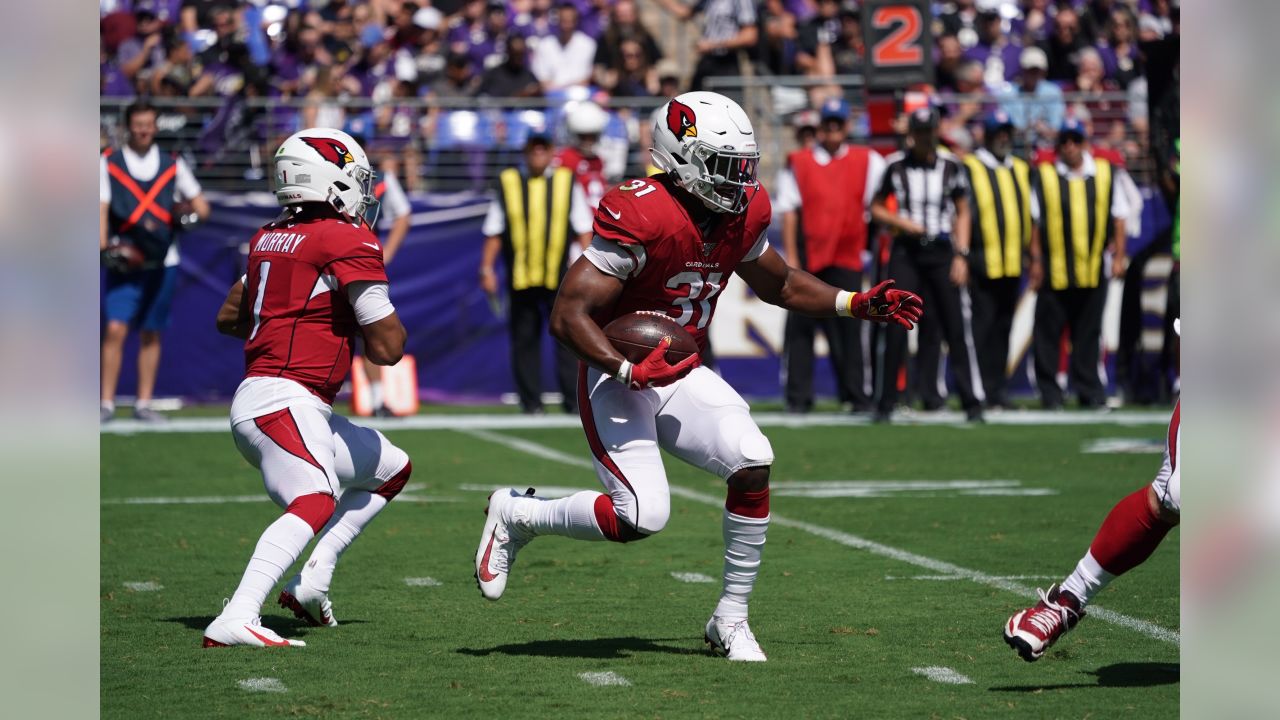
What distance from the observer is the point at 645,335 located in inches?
218

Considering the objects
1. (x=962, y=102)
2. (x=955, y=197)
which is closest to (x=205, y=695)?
(x=955, y=197)

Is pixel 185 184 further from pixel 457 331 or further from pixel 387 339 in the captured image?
pixel 387 339

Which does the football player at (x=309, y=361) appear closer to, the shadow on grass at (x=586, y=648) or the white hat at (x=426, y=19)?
the shadow on grass at (x=586, y=648)

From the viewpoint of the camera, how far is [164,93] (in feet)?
58.2

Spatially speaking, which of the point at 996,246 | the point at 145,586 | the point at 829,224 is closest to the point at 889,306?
the point at 145,586

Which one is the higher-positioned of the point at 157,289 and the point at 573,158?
the point at 573,158

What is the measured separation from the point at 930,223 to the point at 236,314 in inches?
322

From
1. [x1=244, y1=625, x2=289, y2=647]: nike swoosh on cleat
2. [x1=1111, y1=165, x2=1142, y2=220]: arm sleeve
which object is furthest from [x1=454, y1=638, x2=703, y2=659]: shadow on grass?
[x1=1111, y1=165, x2=1142, y2=220]: arm sleeve

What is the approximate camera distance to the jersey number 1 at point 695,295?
5.62m

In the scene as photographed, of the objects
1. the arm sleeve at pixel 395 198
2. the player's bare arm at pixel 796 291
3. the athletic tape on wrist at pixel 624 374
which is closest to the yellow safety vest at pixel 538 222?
the arm sleeve at pixel 395 198

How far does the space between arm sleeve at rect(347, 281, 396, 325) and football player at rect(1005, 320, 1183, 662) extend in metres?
2.17

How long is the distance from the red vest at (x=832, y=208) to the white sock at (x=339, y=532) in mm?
8538
